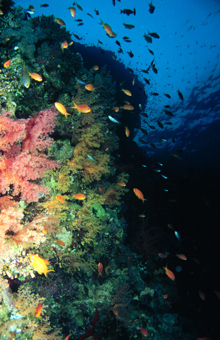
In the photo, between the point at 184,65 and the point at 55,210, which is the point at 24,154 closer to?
the point at 55,210

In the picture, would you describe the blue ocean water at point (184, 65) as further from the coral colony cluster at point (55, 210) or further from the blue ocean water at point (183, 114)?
the coral colony cluster at point (55, 210)

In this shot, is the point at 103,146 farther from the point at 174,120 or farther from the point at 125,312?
the point at 174,120

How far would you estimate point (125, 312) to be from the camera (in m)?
4.42

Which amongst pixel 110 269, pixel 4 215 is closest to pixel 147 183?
pixel 110 269

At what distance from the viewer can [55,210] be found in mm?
3445

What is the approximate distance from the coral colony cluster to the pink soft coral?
1cm

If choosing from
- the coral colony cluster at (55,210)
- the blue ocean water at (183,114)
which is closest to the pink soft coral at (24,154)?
the coral colony cluster at (55,210)

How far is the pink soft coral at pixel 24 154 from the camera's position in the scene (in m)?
Answer: 2.47

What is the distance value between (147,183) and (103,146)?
23.4 feet

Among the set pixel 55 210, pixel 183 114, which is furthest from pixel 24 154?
pixel 183 114

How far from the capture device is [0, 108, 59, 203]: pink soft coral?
8.12 ft

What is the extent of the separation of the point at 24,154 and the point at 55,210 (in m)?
1.40

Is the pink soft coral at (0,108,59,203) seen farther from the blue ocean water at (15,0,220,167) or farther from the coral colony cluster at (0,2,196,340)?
the blue ocean water at (15,0,220,167)

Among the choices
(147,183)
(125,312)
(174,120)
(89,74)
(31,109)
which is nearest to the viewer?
(31,109)
